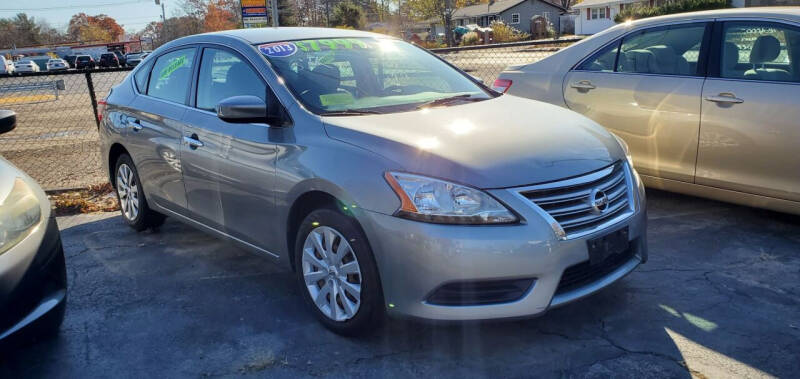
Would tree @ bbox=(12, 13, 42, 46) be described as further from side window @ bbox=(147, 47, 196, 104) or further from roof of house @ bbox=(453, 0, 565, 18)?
side window @ bbox=(147, 47, 196, 104)

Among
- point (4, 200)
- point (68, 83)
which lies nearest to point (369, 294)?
point (4, 200)

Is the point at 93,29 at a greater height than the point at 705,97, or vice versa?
the point at 93,29

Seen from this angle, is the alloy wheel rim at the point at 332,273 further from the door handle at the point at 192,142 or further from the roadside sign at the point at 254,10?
the roadside sign at the point at 254,10

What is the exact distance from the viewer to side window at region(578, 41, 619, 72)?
5.51 m

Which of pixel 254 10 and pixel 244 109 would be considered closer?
pixel 244 109

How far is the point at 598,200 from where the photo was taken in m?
3.15

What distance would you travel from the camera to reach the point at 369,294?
10.4 ft

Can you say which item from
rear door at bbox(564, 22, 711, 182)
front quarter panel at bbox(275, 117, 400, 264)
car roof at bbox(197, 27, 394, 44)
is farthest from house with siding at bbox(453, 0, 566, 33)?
front quarter panel at bbox(275, 117, 400, 264)

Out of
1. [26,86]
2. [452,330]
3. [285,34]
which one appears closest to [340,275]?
[452,330]

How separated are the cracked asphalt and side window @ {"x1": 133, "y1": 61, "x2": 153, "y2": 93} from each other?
142 cm

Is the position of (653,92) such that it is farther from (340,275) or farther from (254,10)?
(254,10)

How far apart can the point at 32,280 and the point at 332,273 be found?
1.38 metres

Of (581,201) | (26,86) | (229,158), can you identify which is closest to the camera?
(581,201)

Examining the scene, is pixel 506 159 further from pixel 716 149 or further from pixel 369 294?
pixel 716 149
